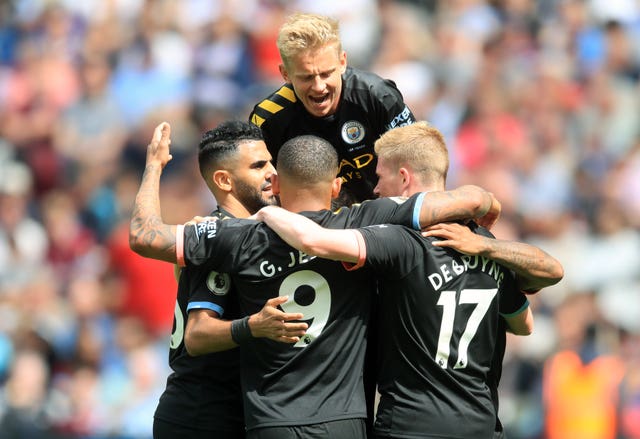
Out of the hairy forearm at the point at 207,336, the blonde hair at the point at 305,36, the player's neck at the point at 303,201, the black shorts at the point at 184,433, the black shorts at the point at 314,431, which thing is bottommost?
the black shorts at the point at 184,433

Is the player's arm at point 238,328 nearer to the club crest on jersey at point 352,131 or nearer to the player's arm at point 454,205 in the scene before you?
the player's arm at point 454,205

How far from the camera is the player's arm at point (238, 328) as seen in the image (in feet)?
16.3

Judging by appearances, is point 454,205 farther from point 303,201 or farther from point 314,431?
point 314,431

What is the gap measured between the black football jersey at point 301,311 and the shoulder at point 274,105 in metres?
1.26

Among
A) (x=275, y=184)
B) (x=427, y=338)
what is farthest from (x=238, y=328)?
(x=427, y=338)

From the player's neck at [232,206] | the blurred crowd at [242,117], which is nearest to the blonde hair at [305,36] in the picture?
the player's neck at [232,206]

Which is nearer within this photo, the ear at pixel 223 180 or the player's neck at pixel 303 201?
the player's neck at pixel 303 201

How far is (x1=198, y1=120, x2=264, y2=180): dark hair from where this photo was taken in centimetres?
585

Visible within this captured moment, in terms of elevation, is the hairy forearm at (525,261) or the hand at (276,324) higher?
the hairy forearm at (525,261)

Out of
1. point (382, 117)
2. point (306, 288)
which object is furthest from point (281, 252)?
point (382, 117)

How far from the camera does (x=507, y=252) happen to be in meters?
5.23

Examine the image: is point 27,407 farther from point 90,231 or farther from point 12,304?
point 90,231

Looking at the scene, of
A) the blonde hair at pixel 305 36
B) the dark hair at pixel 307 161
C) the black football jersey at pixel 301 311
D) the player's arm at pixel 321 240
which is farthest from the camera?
the blonde hair at pixel 305 36

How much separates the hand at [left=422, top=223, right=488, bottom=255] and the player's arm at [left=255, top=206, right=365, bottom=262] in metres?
0.39
